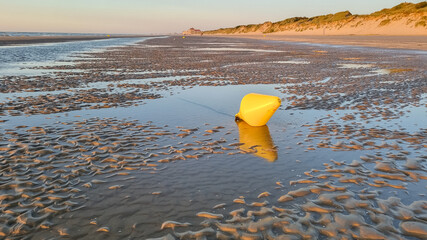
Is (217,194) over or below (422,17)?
below

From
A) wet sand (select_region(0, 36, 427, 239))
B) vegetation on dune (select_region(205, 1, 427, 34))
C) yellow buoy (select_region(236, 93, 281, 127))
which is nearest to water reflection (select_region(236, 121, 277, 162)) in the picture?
wet sand (select_region(0, 36, 427, 239))

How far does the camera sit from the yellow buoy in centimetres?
720

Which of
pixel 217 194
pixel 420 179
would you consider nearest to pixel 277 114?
pixel 420 179

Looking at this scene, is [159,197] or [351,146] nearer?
[159,197]

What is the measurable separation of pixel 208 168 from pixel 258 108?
8.87 feet

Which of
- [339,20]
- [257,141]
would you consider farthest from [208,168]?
[339,20]

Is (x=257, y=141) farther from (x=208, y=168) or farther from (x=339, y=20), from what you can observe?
(x=339, y=20)

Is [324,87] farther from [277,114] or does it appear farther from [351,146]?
[351,146]

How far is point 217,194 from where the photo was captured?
434 cm

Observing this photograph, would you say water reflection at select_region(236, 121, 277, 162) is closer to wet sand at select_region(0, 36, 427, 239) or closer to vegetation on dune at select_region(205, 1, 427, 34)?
Result: wet sand at select_region(0, 36, 427, 239)

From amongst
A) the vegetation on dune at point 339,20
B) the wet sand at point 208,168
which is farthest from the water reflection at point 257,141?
the vegetation on dune at point 339,20

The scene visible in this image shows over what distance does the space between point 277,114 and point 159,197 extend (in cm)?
536

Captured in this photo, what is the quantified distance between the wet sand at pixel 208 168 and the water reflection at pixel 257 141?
0.03 metres

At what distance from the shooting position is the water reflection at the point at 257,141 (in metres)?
5.88
